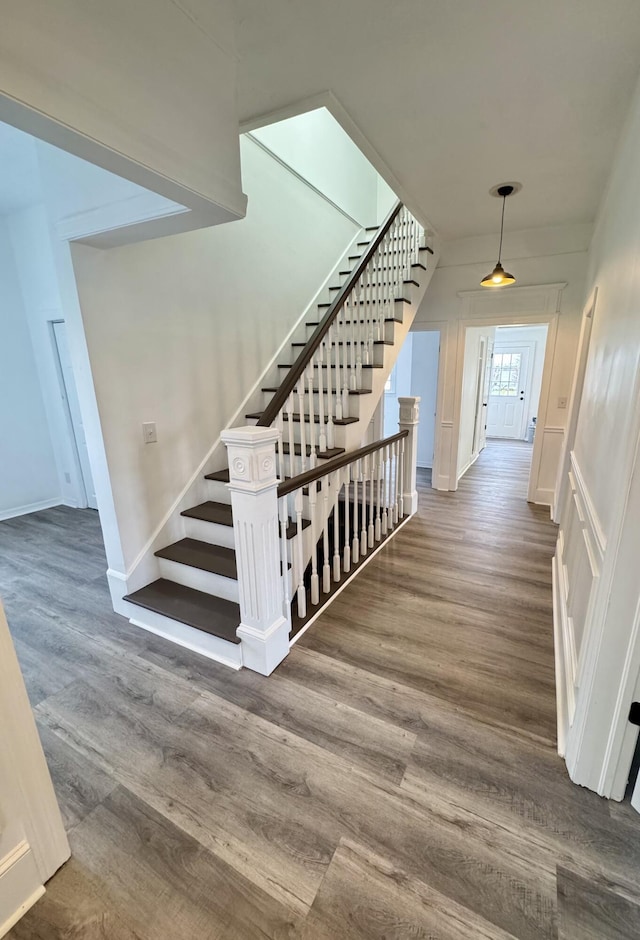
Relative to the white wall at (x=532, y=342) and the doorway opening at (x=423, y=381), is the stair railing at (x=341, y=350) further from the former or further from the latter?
the white wall at (x=532, y=342)

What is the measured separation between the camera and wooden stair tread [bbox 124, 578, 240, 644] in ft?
6.82

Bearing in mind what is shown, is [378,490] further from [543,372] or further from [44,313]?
[44,313]

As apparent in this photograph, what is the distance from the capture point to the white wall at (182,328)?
7.18ft

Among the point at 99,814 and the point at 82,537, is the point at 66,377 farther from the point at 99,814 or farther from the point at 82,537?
the point at 99,814

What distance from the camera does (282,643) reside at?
2.02 meters

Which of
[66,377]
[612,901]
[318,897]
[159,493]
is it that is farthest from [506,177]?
[66,377]

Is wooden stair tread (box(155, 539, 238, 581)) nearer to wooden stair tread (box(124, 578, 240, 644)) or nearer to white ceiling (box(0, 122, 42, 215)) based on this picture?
wooden stair tread (box(124, 578, 240, 644))

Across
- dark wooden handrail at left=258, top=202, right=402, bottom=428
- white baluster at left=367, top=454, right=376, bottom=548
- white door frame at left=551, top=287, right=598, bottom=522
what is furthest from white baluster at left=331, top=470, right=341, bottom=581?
white door frame at left=551, top=287, right=598, bottom=522

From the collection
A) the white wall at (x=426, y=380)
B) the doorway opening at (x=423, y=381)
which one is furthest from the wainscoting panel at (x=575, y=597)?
the white wall at (x=426, y=380)

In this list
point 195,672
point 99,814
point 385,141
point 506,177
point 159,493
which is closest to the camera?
point 99,814

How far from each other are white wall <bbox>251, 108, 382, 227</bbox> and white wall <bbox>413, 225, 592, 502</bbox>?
4.20 feet

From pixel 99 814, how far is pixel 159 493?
1622mm

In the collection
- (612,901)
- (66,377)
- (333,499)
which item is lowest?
(612,901)

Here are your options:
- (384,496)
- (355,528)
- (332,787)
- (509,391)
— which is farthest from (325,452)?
(509,391)
